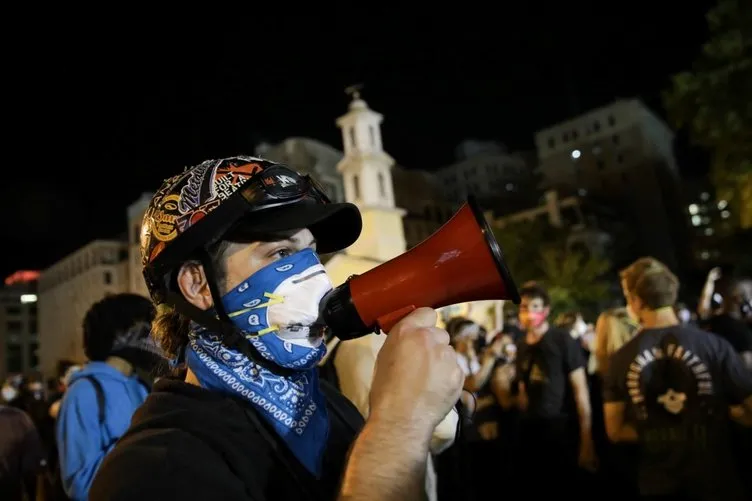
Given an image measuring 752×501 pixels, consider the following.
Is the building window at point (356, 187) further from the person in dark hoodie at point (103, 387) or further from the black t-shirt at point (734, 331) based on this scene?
the person in dark hoodie at point (103, 387)

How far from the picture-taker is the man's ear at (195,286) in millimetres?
1817

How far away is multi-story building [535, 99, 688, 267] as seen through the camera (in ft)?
163

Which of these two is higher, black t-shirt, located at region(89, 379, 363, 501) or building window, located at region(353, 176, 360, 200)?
building window, located at region(353, 176, 360, 200)

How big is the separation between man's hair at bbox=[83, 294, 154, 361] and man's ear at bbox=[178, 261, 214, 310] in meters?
2.45

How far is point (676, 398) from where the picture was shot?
4.10 meters

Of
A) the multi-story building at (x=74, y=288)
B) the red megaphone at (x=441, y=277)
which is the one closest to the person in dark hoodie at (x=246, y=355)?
the red megaphone at (x=441, y=277)

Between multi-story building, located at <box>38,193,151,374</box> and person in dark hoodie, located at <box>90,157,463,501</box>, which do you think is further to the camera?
multi-story building, located at <box>38,193,151,374</box>

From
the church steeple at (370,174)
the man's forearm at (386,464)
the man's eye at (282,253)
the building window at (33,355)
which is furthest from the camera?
the building window at (33,355)

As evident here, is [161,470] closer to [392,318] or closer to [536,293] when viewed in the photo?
[392,318]

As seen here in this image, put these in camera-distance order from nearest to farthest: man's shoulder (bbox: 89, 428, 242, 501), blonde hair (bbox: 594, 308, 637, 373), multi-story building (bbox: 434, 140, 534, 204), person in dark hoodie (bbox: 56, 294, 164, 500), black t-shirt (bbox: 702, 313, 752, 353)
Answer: man's shoulder (bbox: 89, 428, 242, 501)
person in dark hoodie (bbox: 56, 294, 164, 500)
black t-shirt (bbox: 702, 313, 752, 353)
blonde hair (bbox: 594, 308, 637, 373)
multi-story building (bbox: 434, 140, 534, 204)

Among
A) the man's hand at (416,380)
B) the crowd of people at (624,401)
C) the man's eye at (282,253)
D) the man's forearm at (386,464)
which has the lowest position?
the crowd of people at (624,401)

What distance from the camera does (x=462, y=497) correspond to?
19.7 feet

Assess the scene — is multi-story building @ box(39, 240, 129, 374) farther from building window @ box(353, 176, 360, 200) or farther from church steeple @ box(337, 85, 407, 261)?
church steeple @ box(337, 85, 407, 261)

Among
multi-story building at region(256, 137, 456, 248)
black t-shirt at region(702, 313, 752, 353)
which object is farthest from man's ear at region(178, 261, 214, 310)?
multi-story building at region(256, 137, 456, 248)
